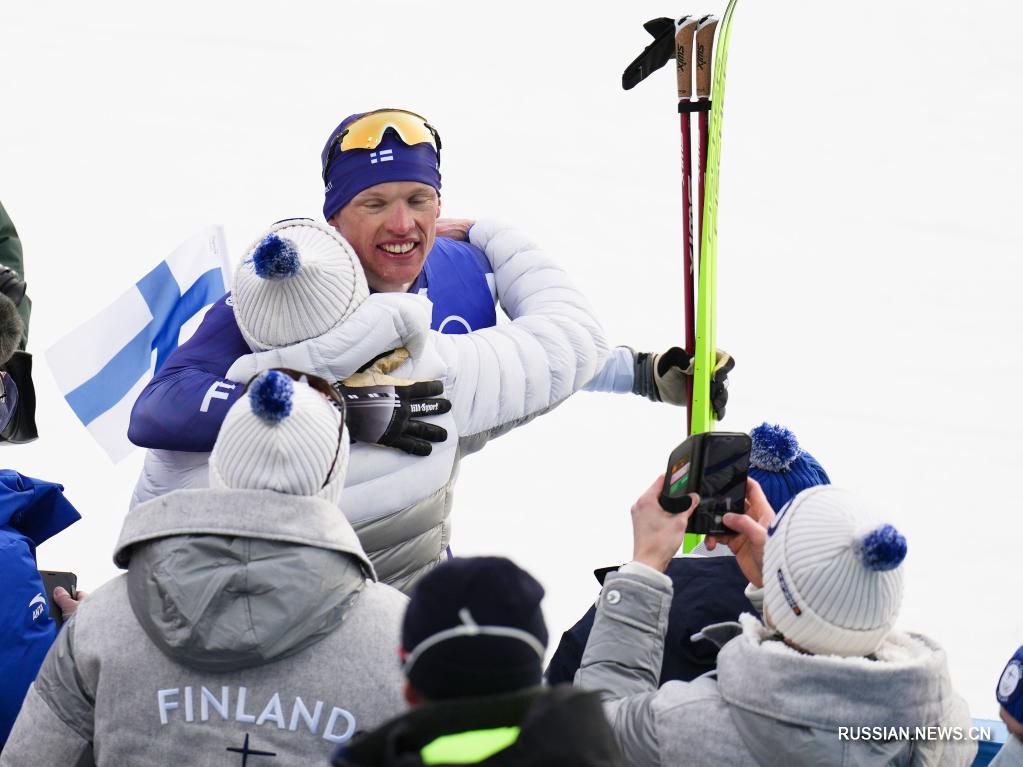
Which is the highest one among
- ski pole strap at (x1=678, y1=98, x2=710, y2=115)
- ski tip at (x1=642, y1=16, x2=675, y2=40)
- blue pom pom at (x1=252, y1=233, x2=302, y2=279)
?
ski tip at (x1=642, y1=16, x2=675, y2=40)

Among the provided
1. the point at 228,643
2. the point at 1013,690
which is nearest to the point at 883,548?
the point at 1013,690

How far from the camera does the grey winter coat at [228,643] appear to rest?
1548 millimetres

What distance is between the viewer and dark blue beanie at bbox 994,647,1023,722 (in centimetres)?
166

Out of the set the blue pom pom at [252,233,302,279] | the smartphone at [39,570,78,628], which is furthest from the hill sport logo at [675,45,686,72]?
the smartphone at [39,570,78,628]

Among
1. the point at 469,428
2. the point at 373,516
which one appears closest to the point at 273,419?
the point at 373,516

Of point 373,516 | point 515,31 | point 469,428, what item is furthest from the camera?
point 515,31

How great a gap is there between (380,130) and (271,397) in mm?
1189

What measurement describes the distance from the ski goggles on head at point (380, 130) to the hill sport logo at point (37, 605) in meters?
1.06

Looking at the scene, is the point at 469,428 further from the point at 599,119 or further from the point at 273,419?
the point at 599,119

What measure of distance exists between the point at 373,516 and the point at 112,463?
157 cm

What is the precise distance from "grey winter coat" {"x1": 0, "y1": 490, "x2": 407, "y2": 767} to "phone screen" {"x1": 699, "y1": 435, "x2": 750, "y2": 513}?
53 cm

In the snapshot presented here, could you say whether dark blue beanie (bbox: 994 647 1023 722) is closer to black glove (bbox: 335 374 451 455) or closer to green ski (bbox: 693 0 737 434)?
black glove (bbox: 335 374 451 455)

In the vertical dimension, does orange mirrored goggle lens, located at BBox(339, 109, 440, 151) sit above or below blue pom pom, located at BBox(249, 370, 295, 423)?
above

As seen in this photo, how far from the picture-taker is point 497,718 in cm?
113
